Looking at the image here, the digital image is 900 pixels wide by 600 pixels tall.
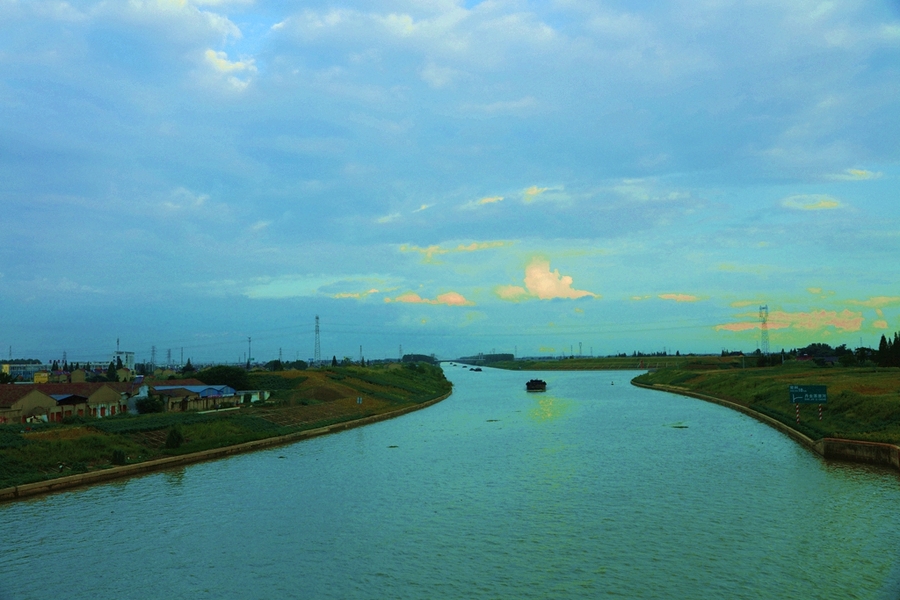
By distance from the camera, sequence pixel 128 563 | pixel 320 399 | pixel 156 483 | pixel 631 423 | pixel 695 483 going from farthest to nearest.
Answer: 1. pixel 320 399
2. pixel 631 423
3. pixel 156 483
4. pixel 695 483
5. pixel 128 563

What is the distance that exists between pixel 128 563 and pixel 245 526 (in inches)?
205

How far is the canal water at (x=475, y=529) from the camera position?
19594mm

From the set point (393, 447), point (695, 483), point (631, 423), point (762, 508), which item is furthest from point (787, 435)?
point (393, 447)

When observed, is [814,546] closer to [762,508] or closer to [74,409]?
[762,508]

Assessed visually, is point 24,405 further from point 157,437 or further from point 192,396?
point 192,396

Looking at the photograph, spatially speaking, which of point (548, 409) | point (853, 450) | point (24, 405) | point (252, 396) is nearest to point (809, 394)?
point (853, 450)

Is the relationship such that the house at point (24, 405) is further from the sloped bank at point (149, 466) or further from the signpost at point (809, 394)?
the signpost at point (809, 394)

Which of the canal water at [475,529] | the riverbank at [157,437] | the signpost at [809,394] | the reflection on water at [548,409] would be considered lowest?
the reflection on water at [548,409]

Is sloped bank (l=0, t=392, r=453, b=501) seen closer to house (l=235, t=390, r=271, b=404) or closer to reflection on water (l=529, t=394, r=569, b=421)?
house (l=235, t=390, r=271, b=404)

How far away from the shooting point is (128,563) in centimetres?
2228

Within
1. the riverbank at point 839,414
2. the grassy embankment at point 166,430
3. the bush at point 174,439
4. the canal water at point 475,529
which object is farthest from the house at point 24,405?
the riverbank at point 839,414

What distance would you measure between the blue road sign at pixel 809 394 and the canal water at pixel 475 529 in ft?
24.0

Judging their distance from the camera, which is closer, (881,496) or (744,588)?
(744,588)

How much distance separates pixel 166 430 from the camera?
4922cm
